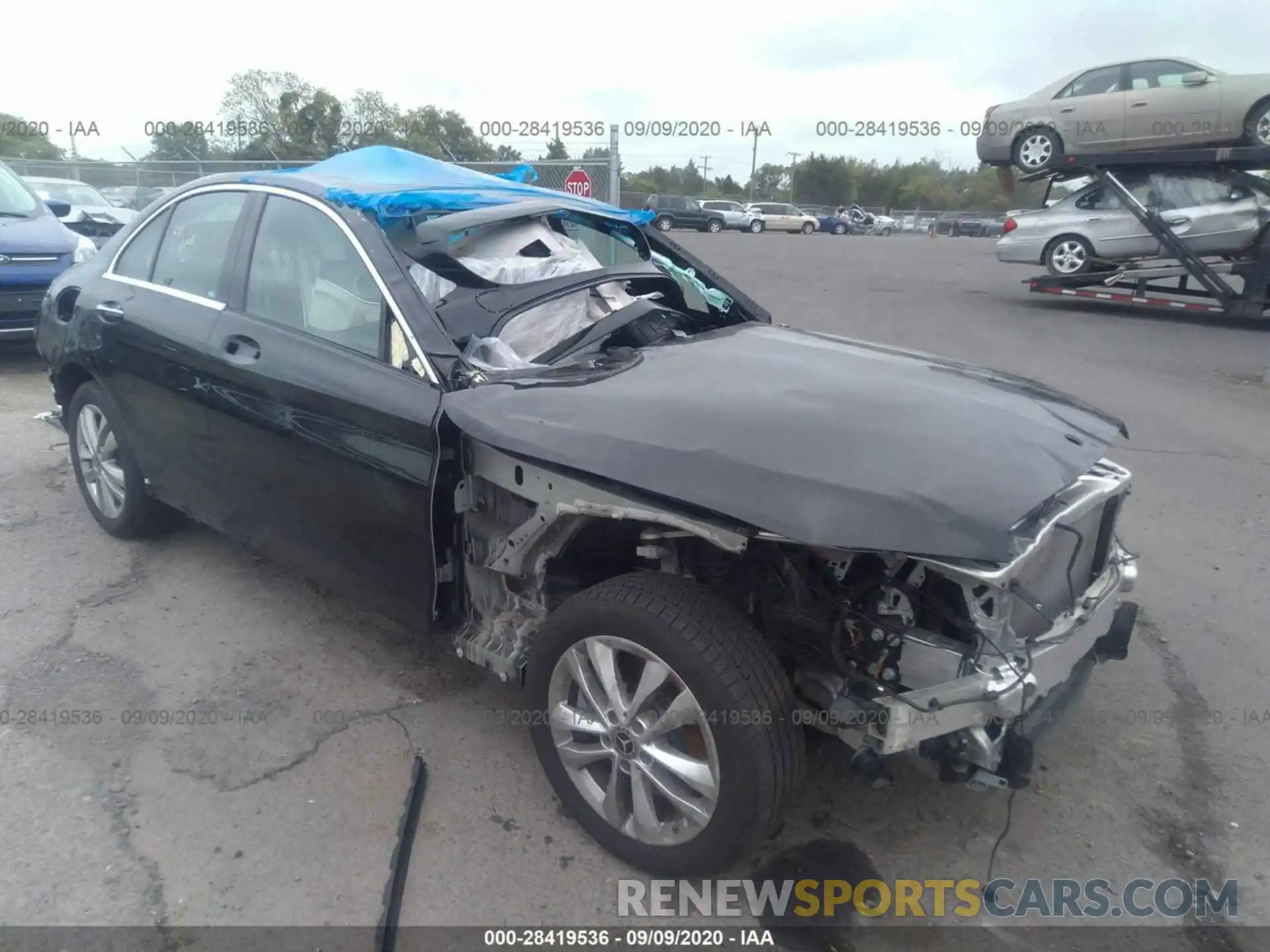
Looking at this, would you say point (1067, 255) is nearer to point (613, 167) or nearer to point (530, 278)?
point (613, 167)

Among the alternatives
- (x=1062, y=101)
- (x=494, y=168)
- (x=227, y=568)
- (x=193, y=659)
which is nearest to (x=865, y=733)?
(x=193, y=659)

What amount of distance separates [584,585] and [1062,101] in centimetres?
1338

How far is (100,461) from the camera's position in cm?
461

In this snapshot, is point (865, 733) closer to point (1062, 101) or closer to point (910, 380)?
point (910, 380)

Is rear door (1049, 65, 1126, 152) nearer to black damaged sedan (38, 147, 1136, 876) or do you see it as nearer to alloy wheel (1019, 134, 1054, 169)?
alloy wheel (1019, 134, 1054, 169)

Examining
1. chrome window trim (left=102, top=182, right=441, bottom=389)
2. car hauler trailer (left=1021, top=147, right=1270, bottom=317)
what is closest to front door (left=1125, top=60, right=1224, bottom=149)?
car hauler trailer (left=1021, top=147, right=1270, bottom=317)

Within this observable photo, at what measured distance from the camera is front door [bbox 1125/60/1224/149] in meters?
12.2

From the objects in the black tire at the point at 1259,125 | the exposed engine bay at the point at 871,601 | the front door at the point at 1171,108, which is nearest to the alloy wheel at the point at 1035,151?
the front door at the point at 1171,108

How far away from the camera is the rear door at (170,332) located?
3.73 meters

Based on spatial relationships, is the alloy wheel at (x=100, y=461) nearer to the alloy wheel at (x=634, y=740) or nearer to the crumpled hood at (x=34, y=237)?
the alloy wheel at (x=634, y=740)

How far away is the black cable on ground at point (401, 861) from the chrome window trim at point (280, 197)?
1.27 meters

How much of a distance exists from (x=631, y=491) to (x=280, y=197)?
2113mm

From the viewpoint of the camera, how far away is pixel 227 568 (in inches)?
175

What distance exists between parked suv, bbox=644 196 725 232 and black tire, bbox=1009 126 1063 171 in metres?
21.4
